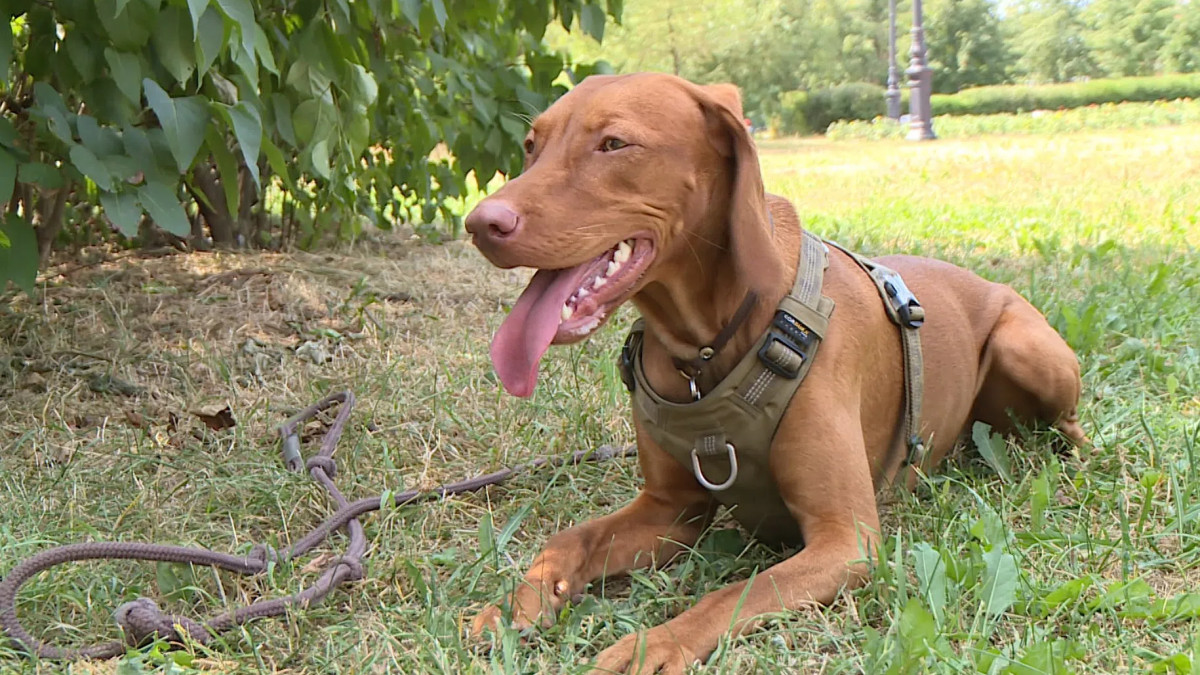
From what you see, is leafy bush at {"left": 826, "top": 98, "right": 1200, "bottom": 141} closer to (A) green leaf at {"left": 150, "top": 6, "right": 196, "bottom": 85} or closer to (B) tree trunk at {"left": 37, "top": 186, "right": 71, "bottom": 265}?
(B) tree trunk at {"left": 37, "top": 186, "right": 71, "bottom": 265}

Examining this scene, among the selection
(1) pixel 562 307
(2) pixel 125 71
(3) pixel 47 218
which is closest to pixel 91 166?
(2) pixel 125 71

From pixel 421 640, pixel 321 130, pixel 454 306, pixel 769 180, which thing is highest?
pixel 321 130

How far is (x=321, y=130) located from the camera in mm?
3094

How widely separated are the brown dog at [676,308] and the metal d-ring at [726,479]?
0.08 m

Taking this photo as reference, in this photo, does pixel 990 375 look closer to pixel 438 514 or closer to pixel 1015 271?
pixel 438 514

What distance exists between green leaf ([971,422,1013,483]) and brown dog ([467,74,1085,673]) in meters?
0.42

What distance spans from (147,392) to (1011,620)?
2.61m

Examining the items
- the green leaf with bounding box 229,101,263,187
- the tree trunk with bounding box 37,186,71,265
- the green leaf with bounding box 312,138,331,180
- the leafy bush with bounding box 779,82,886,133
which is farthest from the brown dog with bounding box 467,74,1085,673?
the leafy bush with bounding box 779,82,886,133

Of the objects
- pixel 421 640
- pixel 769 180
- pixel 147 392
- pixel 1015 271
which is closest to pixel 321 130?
pixel 147 392

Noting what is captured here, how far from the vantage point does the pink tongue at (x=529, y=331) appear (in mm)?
1984

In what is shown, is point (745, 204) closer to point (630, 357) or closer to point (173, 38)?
point (630, 357)

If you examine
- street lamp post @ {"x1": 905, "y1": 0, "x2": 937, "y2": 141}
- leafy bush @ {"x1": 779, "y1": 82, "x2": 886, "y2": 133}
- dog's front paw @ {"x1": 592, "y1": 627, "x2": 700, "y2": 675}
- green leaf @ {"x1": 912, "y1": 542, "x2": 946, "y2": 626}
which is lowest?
leafy bush @ {"x1": 779, "y1": 82, "x2": 886, "y2": 133}

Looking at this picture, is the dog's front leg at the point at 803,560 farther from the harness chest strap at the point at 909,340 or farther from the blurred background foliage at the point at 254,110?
the blurred background foliage at the point at 254,110

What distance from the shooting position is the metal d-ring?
2.19 metres
